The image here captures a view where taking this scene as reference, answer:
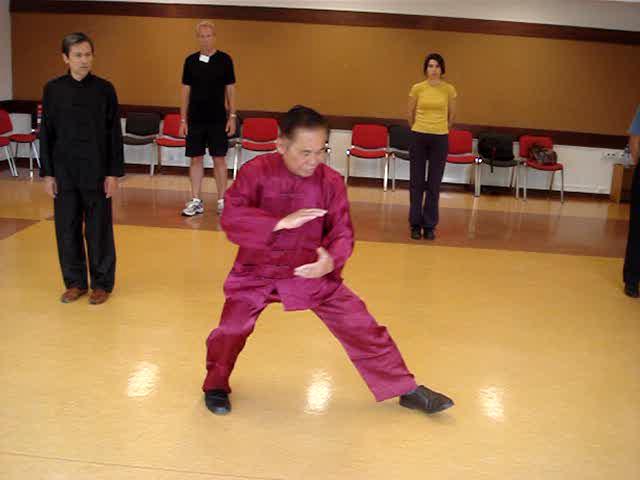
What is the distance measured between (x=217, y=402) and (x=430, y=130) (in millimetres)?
3945

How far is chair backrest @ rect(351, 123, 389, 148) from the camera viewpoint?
31.4 feet

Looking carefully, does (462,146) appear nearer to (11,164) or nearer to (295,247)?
(11,164)

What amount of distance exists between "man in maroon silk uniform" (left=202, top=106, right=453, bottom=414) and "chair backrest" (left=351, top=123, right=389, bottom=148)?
6719mm

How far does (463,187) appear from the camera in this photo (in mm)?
10070

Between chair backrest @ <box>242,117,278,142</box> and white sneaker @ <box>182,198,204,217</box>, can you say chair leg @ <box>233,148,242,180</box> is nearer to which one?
chair backrest @ <box>242,117,278,142</box>

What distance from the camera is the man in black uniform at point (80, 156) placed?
13.6 ft

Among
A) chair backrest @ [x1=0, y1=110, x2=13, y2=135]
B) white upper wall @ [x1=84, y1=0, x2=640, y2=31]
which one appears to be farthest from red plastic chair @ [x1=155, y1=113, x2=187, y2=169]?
white upper wall @ [x1=84, y1=0, x2=640, y2=31]

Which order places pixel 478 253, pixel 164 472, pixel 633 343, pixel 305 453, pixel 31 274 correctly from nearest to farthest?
pixel 164 472
pixel 305 453
pixel 633 343
pixel 31 274
pixel 478 253

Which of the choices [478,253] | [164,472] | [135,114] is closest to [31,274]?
[164,472]

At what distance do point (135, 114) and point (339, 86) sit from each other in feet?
9.67

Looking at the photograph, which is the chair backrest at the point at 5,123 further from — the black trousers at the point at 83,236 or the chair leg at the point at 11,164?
the black trousers at the point at 83,236

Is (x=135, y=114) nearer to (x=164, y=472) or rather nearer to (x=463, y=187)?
(x=463, y=187)

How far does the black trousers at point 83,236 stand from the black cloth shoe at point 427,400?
7.38 ft

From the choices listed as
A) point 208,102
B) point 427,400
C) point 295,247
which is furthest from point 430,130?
point 295,247
